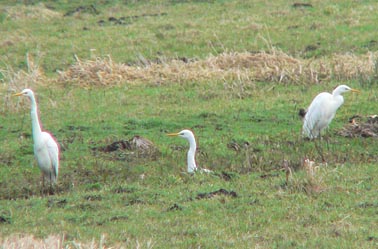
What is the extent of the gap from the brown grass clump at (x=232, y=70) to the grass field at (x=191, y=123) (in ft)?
0.11

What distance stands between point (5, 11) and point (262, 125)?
14.3m

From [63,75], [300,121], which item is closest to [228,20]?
[63,75]

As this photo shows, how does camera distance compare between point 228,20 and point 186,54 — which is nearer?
point 186,54

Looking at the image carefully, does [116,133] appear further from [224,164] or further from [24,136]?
[224,164]

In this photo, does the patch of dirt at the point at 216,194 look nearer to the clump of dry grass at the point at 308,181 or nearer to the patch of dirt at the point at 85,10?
the clump of dry grass at the point at 308,181

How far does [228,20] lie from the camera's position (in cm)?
2272

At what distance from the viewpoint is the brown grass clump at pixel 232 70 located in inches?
670

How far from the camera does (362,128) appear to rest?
13070 mm

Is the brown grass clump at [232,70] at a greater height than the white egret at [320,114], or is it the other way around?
the white egret at [320,114]

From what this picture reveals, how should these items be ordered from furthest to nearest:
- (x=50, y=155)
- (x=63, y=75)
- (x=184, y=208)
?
(x=63, y=75) < (x=50, y=155) < (x=184, y=208)

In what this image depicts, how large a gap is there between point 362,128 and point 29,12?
15.0 meters

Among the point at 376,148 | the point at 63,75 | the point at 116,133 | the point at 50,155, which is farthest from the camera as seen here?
the point at 63,75

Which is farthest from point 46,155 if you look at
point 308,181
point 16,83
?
point 16,83

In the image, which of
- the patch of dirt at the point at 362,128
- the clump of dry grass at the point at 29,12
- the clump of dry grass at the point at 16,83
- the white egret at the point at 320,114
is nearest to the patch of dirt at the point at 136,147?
the white egret at the point at 320,114
